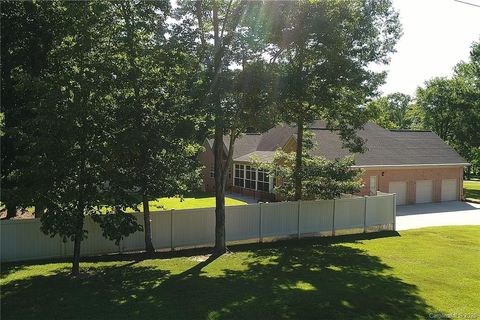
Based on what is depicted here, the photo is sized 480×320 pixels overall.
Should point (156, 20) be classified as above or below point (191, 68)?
above

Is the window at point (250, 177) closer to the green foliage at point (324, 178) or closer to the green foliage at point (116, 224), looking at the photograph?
the green foliage at point (324, 178)

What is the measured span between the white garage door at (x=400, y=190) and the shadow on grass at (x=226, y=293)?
17.8m

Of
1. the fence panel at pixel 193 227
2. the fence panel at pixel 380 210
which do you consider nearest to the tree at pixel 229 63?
the fence panel at pixel 193 227

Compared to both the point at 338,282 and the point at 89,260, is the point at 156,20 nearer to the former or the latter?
the point at 89,260

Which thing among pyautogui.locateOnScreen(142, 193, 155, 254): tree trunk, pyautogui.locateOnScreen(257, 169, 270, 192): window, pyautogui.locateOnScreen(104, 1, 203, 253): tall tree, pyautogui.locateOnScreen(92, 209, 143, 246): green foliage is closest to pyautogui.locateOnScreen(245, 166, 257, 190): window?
pyautogui.locateOnScreen(257, 169, 270, 192): window

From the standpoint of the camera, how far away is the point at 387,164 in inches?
1173

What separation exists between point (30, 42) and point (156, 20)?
5330 mm

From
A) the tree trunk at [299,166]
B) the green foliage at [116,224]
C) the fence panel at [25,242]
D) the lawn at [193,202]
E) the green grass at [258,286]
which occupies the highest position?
the tree trunk at [299,166]

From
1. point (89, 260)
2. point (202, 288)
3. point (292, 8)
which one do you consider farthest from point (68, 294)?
point (292, 8)

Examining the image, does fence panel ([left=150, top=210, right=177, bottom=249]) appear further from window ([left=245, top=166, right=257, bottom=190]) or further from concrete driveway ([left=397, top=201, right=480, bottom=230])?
window ([left=245, top=166, right=257, bottom=190])

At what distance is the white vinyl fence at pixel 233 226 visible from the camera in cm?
1292

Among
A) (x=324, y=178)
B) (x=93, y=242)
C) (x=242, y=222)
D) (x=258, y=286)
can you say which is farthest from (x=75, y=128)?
(x=324, y=178)

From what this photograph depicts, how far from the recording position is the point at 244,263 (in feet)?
44.8

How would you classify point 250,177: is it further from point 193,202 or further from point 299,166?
point 299,166
